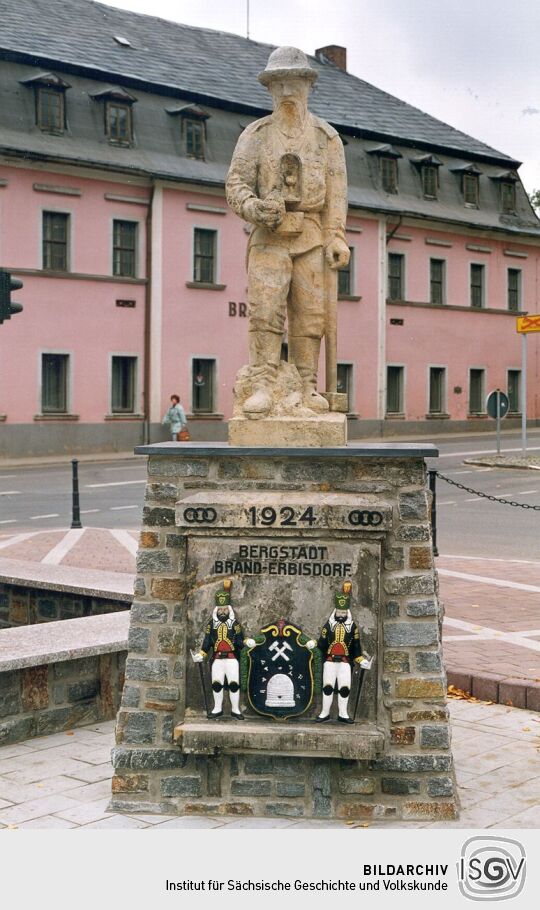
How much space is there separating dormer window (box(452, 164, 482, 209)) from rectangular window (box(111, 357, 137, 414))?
50.7 ft

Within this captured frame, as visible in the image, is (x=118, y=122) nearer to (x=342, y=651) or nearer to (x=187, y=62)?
(x=187, y=62)

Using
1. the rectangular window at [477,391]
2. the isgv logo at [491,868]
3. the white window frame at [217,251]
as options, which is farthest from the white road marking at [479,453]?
the isgv logo at [491,868]

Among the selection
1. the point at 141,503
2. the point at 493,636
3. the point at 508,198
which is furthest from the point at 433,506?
the point at 508,198

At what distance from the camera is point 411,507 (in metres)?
6.42

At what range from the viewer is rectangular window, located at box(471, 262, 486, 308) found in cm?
4478

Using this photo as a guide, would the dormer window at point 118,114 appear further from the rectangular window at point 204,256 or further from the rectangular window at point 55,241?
the rectangular window at point 204,256

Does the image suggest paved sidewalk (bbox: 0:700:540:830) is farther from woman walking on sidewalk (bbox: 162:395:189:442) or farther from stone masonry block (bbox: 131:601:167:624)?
woman walking on sidewalk (bbox: 162:395:189:442)

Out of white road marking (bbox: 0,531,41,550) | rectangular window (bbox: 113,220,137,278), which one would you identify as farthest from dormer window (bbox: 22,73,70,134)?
white road marking (bbox: 0,531,41,550)

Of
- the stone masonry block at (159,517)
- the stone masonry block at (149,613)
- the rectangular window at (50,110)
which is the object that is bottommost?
the stone masonry block at (149,613)

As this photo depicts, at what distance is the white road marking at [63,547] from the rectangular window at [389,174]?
2638 centimetres

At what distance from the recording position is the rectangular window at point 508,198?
45875mm

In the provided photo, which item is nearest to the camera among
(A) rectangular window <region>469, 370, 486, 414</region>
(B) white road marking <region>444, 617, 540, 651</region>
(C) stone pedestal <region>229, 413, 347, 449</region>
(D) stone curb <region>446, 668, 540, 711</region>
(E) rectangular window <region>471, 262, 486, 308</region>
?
(C) stone pedestal <region>229, 413, 347, 449</region>

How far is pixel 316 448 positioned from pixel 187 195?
29957 millimetres

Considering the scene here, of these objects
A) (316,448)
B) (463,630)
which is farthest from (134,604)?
(463,630)
